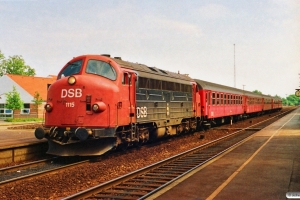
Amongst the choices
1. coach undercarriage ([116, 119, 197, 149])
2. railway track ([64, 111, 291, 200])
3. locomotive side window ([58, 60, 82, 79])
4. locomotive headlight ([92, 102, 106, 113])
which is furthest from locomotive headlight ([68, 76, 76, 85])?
railway track ([64, 111, 291, 200])

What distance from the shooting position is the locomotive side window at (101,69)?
13172mm

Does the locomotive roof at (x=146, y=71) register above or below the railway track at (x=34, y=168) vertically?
above

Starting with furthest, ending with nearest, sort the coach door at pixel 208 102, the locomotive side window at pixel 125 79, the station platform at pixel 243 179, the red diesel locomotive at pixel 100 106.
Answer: the coach door at pixel 208 102, the locomotive side window at pixel 125 79, the red diesel locomotive at pixel 100 106, the station platform at pixel 243 179

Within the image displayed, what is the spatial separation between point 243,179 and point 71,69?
8.30 m

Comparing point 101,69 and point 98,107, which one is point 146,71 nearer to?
point 101,69

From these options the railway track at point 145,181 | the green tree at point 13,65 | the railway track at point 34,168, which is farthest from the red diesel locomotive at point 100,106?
the green tree at point 13,65

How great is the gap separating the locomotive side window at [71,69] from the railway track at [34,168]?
11.7ft

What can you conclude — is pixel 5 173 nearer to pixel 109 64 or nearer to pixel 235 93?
pixel 109 64

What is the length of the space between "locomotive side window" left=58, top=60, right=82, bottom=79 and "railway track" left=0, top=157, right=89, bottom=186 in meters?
3.56

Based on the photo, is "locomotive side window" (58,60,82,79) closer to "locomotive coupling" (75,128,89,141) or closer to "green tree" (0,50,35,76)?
"locomotive coupling" (75,128,89,141)

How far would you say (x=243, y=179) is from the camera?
905cm

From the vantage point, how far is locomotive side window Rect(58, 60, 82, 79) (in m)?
13.4

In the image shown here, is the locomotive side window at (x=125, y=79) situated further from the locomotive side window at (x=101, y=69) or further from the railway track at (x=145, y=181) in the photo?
the railway track at (x=145, y=181)

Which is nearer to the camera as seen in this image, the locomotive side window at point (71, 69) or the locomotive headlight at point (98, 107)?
the locomotive headlight at point (98, 107)
